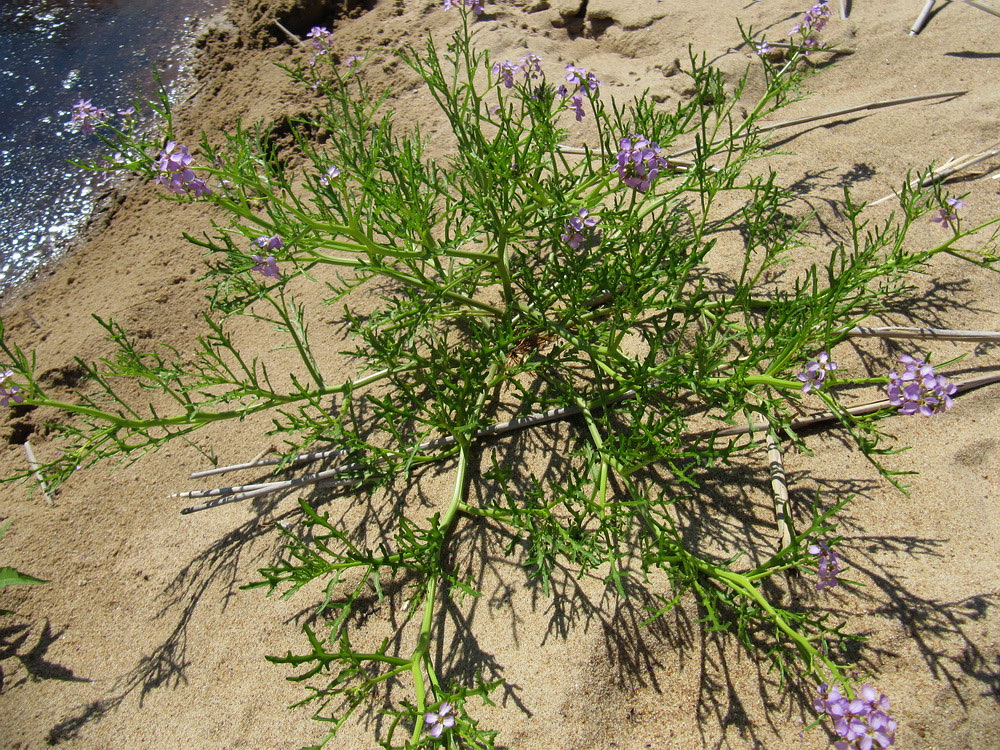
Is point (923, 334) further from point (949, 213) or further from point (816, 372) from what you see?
point (816, 372)

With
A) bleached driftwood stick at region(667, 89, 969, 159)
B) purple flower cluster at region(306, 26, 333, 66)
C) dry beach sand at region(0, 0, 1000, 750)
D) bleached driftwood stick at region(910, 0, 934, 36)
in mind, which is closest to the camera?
dry beach sand at region(0, 0, 1000, 750)

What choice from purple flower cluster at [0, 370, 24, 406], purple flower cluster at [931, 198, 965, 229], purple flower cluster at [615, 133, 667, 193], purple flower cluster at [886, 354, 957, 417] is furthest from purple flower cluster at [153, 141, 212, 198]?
purple flower cluster at [931, 198, 965, 229]

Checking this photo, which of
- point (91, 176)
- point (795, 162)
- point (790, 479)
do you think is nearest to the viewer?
point (790, 479)

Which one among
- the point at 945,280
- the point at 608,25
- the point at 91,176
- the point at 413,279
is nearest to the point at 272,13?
the point at 91,176

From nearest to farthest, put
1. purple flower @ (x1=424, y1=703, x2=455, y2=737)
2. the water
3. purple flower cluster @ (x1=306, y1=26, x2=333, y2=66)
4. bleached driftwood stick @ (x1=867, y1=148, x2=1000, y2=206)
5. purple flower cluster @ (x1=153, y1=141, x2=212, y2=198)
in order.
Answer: purple flower @ (x1=424, y1=703, x2=455, y2=737)
purple flower cluster @ (x1=153, y1=141, x2=212, y2=198)
bleached driftwood stick @ (x1=867, y1=148, x2=1000, y2=206)
purple flower cluster @ (x1=306, y1=26, x2=333, y2=66)
the water

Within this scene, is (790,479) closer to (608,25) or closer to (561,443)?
(561,443)

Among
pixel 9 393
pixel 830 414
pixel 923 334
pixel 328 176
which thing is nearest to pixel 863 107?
pixel 923 334

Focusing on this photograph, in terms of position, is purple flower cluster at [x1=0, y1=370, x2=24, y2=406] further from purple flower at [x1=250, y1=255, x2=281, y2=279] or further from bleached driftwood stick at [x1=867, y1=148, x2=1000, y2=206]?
bleached driftwood stick at [x1=867, y1=148, x2=1000, y2=206]

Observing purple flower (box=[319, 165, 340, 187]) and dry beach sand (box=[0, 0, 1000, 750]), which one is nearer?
dry beach sand (box=[0, 0, 1000, 750])
